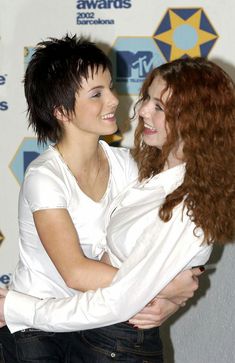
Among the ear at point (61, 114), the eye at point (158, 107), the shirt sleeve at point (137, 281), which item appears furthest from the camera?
the ear at point (61, 114)

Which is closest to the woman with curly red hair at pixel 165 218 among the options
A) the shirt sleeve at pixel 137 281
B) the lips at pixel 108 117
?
the shirt sleeve at pixel 137 281

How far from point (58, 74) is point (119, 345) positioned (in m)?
0.70

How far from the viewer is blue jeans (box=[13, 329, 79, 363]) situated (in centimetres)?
174

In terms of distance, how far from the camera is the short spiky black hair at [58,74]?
5.90 ft

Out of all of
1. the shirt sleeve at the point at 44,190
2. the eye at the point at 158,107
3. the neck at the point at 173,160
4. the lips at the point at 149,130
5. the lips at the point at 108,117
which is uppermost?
the eye at the point at 158,107

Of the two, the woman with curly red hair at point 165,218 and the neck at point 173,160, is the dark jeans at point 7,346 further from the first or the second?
the neck at point 173,160

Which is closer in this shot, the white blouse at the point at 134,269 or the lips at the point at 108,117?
the white blouse at the point at 134,269

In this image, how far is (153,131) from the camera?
1751 mm

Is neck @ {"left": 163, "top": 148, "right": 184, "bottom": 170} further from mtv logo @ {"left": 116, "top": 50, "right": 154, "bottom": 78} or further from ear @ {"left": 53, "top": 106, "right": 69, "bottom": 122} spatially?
mtv logo @ {"left": 116, "top": 50, "right": 154, "bottom": 78}

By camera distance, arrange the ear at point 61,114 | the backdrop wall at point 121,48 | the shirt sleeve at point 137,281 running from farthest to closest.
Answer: the backdrop wall at point 121,48 < the ear at point 61,114 < the shirt sleeve at point 137,281

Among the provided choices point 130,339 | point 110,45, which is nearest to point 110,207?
point 130,339

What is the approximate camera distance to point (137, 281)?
5.28ft

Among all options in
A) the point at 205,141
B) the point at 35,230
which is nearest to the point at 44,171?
the point at 35,230

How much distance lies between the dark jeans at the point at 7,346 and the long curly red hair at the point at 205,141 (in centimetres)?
53
